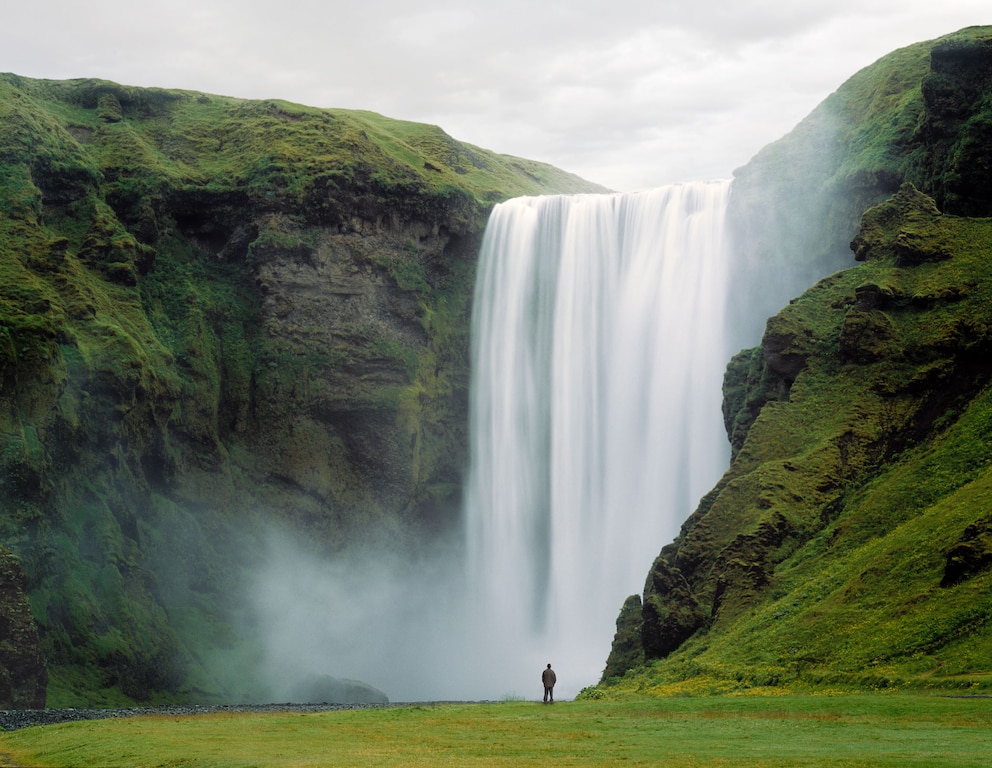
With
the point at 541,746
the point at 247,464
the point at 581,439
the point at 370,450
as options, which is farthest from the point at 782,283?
the point at 541,746

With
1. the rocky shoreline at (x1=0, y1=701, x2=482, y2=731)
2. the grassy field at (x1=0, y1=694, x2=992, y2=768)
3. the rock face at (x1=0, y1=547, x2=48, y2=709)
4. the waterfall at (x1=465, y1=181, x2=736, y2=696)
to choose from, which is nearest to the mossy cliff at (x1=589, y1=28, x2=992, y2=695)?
the grassy field at (x1=0, y1=694, x2=992, y2=768)

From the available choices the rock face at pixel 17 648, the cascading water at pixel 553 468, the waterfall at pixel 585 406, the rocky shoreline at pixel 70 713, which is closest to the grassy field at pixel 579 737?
the rocky shoreline at pixel 70 713

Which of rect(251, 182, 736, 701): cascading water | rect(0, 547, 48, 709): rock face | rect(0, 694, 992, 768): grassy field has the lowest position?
rect(0, 694, 992, 768): grassy field

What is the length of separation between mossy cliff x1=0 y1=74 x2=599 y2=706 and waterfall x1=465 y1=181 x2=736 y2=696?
3705 millimetres

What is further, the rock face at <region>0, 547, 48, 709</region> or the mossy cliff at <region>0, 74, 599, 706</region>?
the mossy cliff at <region>0, 74, 599, 706</region>

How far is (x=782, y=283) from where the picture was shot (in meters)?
76.9

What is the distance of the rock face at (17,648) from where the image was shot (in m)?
55.0

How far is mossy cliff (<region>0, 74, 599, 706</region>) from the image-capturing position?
71188 mm

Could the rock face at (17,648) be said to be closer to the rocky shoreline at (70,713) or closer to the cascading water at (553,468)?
the rocky shoreline at (70,713)

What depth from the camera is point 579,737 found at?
31172mm

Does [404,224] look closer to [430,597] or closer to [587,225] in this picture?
[587,225]

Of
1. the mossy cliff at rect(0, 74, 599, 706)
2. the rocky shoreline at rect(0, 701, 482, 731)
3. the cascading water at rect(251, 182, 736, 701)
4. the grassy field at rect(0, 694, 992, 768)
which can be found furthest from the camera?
the cascading water at rect(251, 182, 736, 701)

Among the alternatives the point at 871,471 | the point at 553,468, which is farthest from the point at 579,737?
the point at 553,468

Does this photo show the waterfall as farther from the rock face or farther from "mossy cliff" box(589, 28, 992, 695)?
the rock face
